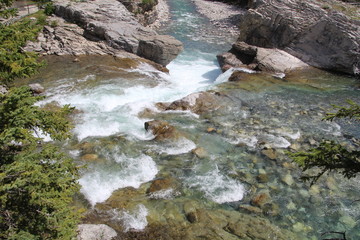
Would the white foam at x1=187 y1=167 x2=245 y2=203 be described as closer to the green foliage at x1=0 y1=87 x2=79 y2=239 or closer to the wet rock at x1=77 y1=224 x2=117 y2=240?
the wet rock at x1=77 y1=224 x2=117 y2=240

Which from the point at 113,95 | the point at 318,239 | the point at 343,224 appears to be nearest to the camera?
the point at 318,239

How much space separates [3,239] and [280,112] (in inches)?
Result: 498

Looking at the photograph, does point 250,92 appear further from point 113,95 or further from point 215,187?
point 215,187

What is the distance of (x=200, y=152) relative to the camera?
1048 cm

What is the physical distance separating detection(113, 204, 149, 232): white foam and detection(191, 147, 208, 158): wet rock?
328cm

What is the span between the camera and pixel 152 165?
31.7 feet

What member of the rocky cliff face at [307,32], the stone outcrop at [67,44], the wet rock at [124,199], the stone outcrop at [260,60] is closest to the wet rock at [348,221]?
the wet rock at [124,199]

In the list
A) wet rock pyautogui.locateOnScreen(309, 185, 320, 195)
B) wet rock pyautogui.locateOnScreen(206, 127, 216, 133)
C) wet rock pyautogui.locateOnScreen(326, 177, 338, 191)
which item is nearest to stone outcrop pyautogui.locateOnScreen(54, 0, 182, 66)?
wet rock pyautogui.locateOnScreen(206, 127, 216, 133)

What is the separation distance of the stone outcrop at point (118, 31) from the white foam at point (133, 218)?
555 inches

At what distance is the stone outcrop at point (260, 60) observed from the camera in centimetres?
1983

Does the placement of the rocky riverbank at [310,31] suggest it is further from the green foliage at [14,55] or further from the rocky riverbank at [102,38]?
the green foliage at [14,55]

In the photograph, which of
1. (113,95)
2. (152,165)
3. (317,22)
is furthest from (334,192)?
(317,22)

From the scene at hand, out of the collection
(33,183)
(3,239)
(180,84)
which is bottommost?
(180,84)

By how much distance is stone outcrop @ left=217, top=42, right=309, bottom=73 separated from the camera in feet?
65.1
